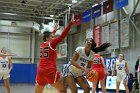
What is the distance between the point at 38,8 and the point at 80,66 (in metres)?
20.4

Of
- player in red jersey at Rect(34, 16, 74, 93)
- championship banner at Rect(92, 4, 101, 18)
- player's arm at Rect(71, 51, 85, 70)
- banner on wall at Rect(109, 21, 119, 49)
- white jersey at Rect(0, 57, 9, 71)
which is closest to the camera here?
player in red jersey at Rect(34, 16, 74, 93)

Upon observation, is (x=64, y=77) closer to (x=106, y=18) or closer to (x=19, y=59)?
(x=106, y=18)

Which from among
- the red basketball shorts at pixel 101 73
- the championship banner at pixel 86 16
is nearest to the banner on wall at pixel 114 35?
the championship banner at pixel 86 16

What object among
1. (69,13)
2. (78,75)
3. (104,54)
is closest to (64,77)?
(78,75)

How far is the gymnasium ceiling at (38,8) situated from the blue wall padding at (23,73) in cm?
498

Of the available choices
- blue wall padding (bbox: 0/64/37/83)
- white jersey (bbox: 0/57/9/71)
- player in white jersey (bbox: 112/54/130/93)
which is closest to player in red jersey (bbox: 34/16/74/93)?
white jersey (bbox: 0/57/9/71)

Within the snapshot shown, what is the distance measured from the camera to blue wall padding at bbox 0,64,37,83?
27.4 metres

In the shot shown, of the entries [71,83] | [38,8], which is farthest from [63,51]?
[71,83]

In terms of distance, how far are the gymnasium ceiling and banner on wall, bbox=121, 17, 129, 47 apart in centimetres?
428

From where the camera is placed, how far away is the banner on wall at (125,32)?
1931cm

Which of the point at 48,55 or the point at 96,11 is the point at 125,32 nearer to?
the point at 96,11

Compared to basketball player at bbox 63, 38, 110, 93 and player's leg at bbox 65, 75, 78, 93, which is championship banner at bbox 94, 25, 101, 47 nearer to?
basketball player at bbox 63, 38, 110, 93

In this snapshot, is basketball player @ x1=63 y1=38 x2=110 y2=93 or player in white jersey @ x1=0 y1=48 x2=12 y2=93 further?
→ player in white jersey @ x1=0 y1=48 x2=12 y2=93

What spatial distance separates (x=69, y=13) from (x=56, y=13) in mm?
1970
